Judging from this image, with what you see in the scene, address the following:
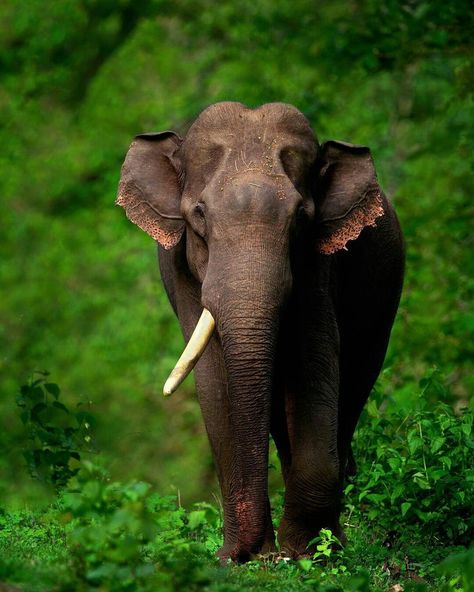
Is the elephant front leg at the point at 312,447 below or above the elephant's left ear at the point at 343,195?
below

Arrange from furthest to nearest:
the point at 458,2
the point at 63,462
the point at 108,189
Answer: the point at 108,189 → the point at 458,2 → the point at 63,462

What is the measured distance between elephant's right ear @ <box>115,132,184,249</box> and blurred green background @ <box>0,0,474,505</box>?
14.1 feet

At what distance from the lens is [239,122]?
8.40 metres

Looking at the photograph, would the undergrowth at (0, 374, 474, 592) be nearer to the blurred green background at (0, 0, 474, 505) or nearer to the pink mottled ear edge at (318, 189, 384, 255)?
the pink mottled ear edge at (318, 189, 384, 255)

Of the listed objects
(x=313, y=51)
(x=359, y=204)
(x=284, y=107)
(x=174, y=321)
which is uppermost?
(x=284, y=107)

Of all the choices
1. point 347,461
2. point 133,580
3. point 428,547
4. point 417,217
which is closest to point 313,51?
point 417,217

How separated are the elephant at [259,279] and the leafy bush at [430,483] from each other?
34cm

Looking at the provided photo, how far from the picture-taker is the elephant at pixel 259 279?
24.5 feet

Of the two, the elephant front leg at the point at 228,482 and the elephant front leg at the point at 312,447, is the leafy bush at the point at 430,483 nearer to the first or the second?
the elephant front leg at the point at 312,447

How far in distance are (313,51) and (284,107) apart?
28.9 ft

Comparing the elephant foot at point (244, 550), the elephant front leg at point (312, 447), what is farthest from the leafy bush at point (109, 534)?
the elephant front leg at point (312, 447)

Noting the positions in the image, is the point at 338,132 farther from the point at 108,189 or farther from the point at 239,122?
the point at 239,122

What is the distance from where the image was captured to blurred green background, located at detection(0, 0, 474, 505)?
1509 centimetres

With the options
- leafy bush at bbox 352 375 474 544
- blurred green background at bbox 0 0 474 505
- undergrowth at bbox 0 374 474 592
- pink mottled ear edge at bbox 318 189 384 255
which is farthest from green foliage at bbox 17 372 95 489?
blurred green background at bbox 0 0 474 505
